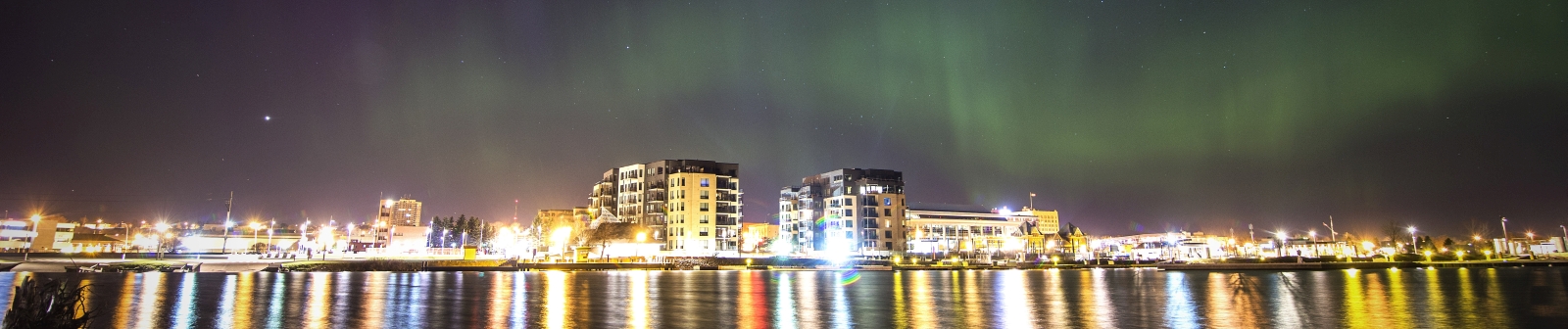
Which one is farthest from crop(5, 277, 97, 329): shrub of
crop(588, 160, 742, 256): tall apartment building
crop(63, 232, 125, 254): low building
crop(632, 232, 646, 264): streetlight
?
crop(63, 232, 125, 254): low building

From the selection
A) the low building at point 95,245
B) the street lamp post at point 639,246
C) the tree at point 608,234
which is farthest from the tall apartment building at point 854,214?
the low building at point 95,245

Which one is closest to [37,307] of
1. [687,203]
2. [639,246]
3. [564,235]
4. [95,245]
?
[639,246]

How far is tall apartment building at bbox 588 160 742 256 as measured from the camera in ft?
465

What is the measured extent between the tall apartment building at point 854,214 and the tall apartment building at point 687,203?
1752 cm

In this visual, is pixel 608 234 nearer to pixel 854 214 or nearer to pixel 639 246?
pixel 639 246

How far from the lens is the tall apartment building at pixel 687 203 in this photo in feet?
465

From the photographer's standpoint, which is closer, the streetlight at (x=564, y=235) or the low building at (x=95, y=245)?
the streetlight at (x=564, y=235)

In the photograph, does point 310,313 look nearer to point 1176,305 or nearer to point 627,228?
point 1176,305

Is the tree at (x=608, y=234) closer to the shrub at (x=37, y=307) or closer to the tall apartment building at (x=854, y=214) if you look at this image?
the tall apartment building at (x=854, y=214)

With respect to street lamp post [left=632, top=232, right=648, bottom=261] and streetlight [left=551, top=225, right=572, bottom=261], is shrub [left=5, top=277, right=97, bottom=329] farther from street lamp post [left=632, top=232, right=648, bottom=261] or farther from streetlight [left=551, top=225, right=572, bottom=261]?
streetlight [left=551, top=225, right=572, bottom=261]

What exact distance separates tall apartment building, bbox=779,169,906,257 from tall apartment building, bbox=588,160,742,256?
17.5 m

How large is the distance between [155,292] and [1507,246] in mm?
198477

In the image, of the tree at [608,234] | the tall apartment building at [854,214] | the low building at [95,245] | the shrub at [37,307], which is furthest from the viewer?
the tall apartment building at [854,214]

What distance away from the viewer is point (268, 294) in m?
33.2
